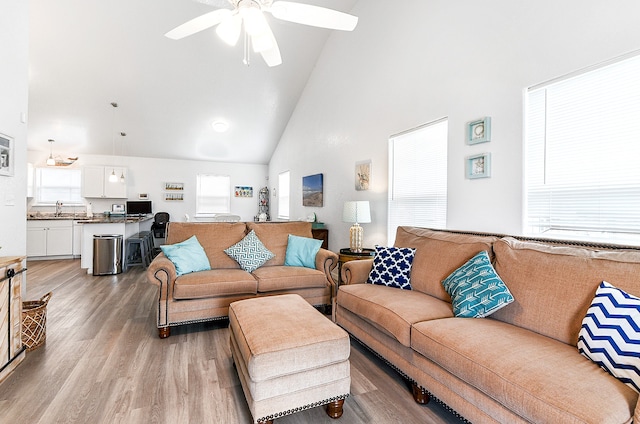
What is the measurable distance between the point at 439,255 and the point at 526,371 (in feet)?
3.95

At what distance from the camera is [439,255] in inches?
95.7

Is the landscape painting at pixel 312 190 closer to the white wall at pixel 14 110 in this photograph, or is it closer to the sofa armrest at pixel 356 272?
the sofa armrest at pixel 356 272

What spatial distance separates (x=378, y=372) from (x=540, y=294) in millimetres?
1180

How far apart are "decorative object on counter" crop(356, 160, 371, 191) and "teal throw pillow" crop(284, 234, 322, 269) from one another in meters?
1.21

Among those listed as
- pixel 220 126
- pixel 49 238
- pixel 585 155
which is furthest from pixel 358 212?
pixel 49 238

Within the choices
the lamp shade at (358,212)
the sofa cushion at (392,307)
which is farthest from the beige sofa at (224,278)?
the sofa cushion at (392,307)

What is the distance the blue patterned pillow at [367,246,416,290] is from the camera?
2.55 m

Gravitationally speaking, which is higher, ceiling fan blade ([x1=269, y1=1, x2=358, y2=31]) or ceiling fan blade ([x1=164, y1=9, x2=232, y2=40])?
ceiling fan blade ([x1=164, y1=9, x2=232, y2=40])

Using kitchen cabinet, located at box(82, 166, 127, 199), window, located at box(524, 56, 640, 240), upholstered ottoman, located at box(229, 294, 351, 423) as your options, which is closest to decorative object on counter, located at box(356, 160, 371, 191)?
window, located at box(524, 56, 640, 240)

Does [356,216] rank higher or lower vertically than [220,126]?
lower

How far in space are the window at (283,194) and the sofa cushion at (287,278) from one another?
13.4ft

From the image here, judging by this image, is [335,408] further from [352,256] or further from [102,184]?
[102,184]

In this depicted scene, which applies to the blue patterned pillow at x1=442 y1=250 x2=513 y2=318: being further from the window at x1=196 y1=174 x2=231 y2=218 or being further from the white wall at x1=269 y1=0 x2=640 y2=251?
the window at x1=196 y1=174 x2=231 y2=218

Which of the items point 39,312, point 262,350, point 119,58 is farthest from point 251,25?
point 119,58
